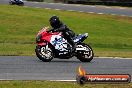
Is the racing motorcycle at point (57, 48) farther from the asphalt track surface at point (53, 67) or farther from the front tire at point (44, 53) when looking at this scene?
the asphalt track surface at point (53, 67)

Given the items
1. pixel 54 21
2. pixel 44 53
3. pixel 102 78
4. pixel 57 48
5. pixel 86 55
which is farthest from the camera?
pixel 86 55

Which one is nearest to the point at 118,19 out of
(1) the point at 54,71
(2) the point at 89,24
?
(2) the point at 89,24

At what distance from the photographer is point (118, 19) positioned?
4319cm

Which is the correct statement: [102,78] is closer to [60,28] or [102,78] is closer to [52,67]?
[52,67]

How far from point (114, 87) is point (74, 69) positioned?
374 centimetres

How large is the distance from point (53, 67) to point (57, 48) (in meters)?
1.84

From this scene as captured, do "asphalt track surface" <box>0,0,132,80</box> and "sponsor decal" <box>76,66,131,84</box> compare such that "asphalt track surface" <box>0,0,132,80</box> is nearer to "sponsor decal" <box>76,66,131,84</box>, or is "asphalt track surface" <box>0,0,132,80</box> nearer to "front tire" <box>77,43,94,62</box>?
"front tire" <box>77,43,94,62</box>

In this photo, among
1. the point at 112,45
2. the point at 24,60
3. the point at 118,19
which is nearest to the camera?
the point at 24,60

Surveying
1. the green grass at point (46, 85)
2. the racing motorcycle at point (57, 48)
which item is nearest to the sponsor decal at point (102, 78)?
the green grass at point (46, 85)

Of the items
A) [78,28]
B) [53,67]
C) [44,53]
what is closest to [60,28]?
[44,53]

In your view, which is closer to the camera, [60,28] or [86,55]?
[60,28]

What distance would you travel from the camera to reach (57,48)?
55.8 feet

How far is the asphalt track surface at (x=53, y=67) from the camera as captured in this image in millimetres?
13344

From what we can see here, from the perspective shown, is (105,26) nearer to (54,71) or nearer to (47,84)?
(54,71)
